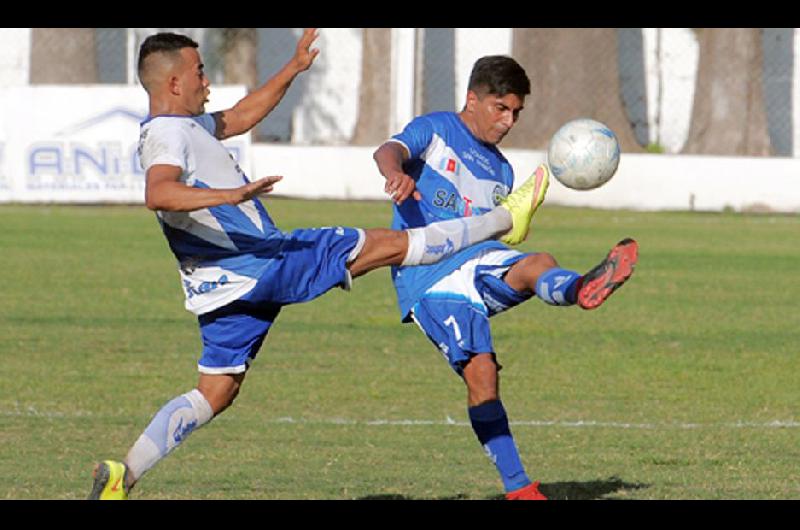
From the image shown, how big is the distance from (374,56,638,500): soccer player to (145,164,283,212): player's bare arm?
82cm

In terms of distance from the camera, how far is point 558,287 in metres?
6.94

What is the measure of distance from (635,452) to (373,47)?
72.8 feet

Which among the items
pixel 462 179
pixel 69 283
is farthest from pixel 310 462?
pixel 69 283

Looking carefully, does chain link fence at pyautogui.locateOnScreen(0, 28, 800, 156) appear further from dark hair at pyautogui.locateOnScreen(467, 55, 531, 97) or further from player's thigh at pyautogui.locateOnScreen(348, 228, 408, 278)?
player's thigh at pyautogui.locateOnScreen(348, 228, 408, 278)

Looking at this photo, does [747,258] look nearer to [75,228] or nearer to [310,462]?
[75,228]

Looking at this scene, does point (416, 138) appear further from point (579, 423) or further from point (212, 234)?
point (579, 423)

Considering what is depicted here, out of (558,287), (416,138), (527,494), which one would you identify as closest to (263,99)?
(416,138)

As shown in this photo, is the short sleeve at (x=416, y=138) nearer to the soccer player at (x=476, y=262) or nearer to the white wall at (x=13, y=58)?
the soccer player at (x=476, y=262)

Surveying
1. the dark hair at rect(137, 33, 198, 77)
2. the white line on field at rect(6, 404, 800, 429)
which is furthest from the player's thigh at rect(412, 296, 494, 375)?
the white line on field at rect(6, 404, 800, 429)

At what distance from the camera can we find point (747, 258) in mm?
18797

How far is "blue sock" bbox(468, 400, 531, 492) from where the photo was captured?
6.95 meters

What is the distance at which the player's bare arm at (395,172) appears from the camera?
6.75 meters

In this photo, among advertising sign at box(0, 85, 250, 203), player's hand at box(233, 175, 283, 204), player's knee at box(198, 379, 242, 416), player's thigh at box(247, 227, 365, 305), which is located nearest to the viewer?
player's hand at box(233, 175, 283, 204)

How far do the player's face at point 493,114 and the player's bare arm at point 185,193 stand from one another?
5.11 ft
